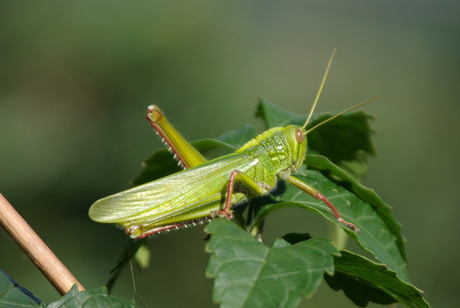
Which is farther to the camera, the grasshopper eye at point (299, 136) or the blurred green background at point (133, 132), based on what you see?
the blurred green background at point (133, 132)

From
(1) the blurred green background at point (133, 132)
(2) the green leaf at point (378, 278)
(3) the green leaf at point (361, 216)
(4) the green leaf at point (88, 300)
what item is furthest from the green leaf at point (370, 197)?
(1) the blurred green background at point (133, 132)

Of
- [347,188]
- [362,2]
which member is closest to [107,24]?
[347,188]

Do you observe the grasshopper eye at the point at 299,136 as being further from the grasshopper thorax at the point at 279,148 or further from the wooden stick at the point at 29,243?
the wooden stick at the point at 29,243

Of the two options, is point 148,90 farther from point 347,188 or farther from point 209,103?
point 347,188

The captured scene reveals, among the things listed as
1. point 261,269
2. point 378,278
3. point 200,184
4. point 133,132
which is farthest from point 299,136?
point 133,132

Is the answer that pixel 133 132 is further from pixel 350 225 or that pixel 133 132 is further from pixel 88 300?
pixel 88 300

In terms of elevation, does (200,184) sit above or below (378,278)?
above
